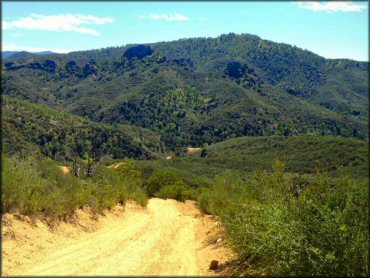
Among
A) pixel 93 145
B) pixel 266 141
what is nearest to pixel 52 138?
pixel 93 145

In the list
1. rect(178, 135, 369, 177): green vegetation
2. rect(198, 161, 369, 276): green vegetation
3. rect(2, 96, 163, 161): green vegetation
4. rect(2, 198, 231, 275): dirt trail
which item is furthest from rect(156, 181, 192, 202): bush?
rect(2, 96, 163, 161): green vegetation

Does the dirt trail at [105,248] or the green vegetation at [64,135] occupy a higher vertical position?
the dirt trail at [105,248]

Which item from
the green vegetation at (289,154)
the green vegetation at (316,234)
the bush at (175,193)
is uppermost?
the green vegetation at (316,234)

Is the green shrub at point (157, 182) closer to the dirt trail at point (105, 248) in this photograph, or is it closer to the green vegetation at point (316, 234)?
the dirt trail at point (105, 248)

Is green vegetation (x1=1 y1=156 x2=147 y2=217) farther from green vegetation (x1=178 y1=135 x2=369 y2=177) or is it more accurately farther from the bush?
green vegetation (x1=178 y1=135 x2=369 y2=177)

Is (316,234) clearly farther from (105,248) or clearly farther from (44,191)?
(44,191)

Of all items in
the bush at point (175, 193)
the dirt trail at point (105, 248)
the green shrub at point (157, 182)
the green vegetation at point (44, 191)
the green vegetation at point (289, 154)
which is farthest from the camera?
the green vegetation at point (289, 154)

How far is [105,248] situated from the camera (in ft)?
44.2

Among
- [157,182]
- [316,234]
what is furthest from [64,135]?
[316,234]

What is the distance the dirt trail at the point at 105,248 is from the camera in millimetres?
10562

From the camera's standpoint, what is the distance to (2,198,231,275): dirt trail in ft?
34.7

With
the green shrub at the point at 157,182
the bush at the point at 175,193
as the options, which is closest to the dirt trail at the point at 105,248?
the bush at the point at 175,193

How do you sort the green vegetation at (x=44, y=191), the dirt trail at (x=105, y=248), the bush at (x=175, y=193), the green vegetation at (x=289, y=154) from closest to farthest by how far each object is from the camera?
the dirt trail at (x=105, y=248) < the green vegetation at (x=44, y=191) < the bush at (x=175, y=193) < the green vegetation at (x=289, y=154)

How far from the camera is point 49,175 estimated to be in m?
19.1
